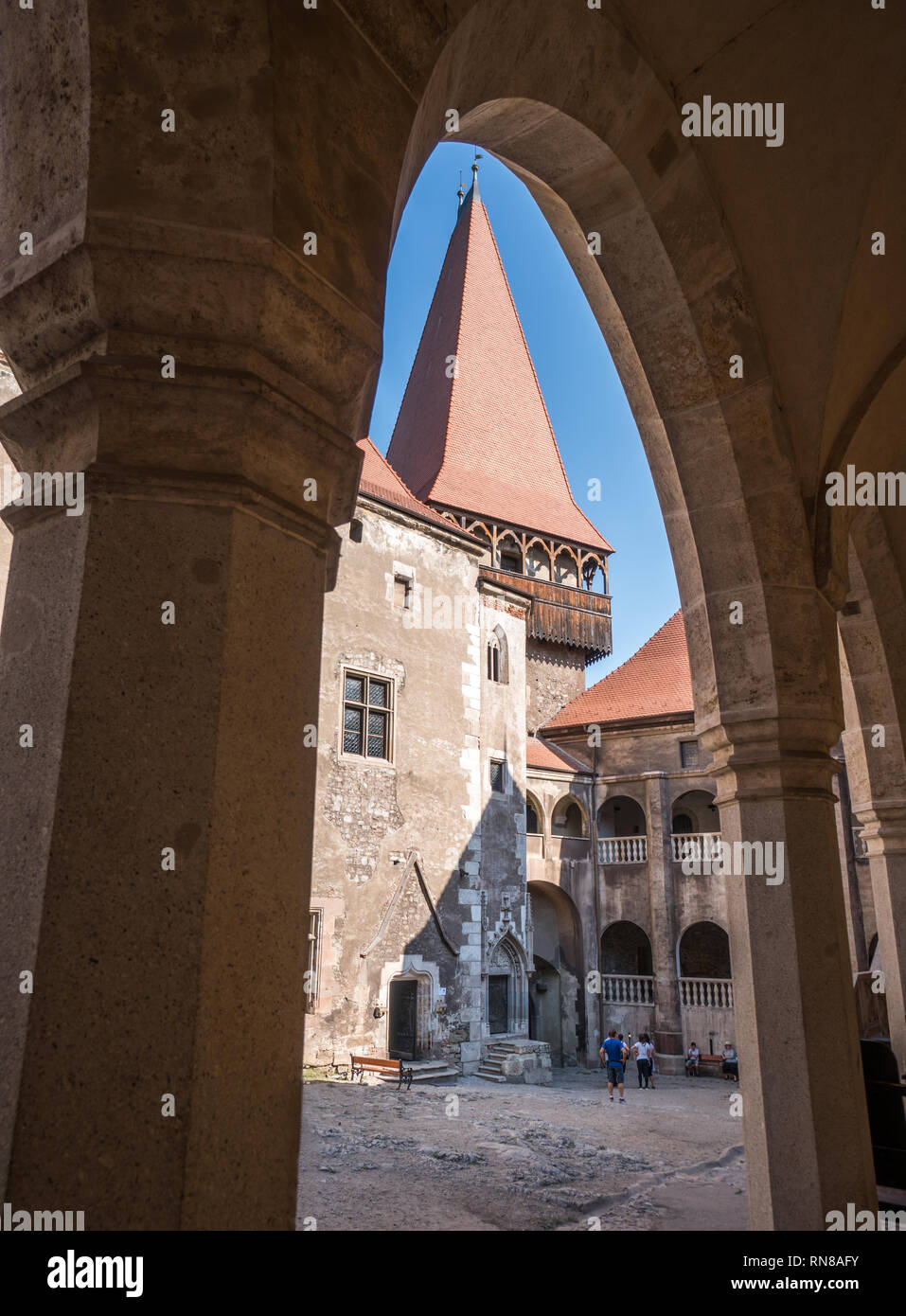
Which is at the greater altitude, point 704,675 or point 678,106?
point 678,106

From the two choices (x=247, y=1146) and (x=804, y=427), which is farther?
(x=804, y=427)

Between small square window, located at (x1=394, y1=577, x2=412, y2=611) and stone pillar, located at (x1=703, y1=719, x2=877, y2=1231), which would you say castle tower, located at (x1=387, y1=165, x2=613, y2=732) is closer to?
small square window, located at (x1=394, y1=577, x2=412, y2=611)

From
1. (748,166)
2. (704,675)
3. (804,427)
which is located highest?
(748,166)

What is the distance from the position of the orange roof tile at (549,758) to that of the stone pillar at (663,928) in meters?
2.02

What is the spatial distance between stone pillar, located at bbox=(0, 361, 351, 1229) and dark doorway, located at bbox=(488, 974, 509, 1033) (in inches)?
632

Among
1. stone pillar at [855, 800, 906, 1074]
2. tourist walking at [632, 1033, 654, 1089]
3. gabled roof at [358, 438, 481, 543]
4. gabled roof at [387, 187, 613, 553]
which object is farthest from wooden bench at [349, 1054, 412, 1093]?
gabled roof at [387, 187, 613, 553]

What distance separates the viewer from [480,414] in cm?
2914

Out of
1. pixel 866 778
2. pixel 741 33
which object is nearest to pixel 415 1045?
pixel 866 778

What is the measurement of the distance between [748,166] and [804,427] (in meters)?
1.19

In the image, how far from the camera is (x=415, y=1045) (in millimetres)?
14195

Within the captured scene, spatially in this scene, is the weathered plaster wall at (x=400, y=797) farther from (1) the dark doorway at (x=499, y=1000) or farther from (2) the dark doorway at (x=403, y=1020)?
(1) the dark doorway at (x=499, y=1000)

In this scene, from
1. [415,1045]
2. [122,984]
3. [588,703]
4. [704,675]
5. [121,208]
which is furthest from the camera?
[588,703]

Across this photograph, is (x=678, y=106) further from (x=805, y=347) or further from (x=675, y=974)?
(x=675, y=974)

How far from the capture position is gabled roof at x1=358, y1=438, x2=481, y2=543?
50.7ft
